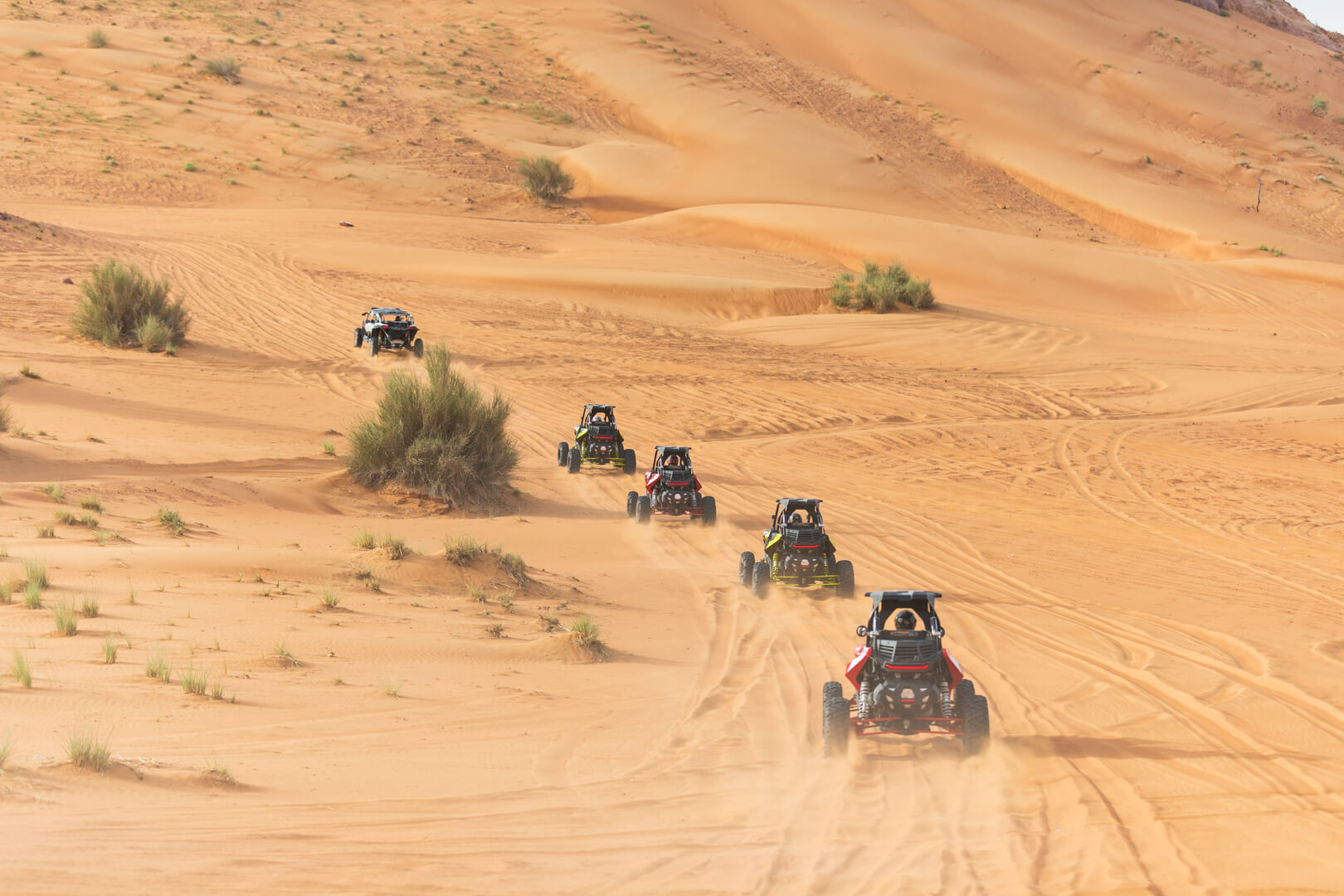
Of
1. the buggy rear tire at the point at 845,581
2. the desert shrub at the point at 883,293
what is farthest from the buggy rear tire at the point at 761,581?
the desert shrub at the point at 883,293

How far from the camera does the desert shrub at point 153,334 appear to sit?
23788 mm

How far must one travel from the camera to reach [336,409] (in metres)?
21.1

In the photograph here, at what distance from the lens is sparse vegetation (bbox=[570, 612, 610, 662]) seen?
9609mm

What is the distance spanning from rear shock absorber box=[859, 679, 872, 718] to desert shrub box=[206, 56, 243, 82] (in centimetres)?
5578

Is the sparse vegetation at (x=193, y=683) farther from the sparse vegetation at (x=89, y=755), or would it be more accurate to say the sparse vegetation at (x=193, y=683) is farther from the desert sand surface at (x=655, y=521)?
the sparse vegetation at (x=89, y=755)

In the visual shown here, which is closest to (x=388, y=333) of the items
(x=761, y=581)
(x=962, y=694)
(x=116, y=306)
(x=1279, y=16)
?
(x=116, y=306)

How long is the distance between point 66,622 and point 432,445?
731cm

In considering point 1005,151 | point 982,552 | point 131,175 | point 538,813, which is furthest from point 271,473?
point 1005,151

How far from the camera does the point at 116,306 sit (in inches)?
961

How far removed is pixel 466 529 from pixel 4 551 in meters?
5.10

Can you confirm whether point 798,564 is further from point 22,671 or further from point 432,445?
point 22,671

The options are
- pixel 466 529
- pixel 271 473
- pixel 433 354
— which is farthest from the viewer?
pixel 433 354

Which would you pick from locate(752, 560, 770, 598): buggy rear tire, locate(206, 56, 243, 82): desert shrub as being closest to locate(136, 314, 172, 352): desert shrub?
locate(752, 560, 770, 598): buggy rear tire

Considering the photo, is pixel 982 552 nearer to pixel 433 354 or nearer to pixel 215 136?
pixel 433 354
